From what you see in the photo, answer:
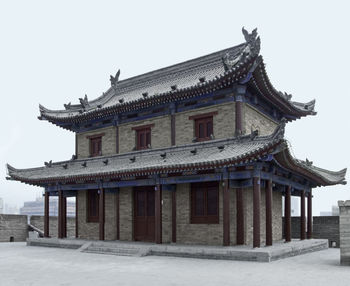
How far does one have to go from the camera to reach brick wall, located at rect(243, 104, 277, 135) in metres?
17.7

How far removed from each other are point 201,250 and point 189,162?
10.6 ft

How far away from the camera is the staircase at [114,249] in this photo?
1623cm

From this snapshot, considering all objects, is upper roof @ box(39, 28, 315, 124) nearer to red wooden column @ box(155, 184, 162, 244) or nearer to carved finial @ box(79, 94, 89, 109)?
carved finial @ box(79, 94, 89, 109)

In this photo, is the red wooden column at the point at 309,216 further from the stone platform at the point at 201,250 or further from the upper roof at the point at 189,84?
the upper roof at the point at 189,84

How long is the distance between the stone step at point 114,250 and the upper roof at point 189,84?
661 cm

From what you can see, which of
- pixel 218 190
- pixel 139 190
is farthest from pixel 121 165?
pixel 218 190

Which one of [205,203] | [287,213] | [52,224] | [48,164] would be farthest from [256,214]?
[52,224]

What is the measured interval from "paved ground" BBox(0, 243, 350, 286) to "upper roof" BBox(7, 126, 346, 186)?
3.42m

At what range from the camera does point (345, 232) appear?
13055 mm

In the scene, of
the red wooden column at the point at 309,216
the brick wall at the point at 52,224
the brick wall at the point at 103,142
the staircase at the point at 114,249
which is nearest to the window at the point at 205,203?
the staircase at the point at 114,249

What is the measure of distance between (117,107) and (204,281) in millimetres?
11866

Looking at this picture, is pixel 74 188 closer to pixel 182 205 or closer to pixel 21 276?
pixel 182 205

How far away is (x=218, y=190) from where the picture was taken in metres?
16.9

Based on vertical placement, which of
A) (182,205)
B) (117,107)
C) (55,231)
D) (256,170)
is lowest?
(55,231)
